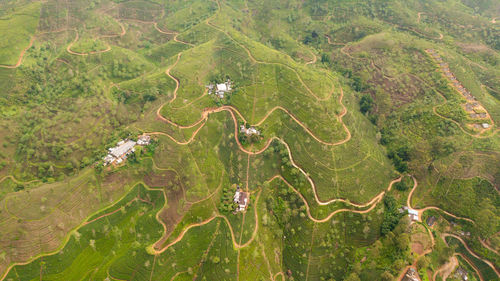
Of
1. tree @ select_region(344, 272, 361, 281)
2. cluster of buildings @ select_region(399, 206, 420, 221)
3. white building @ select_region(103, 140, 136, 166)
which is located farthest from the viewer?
white building @ select_region(103, 140, 136, 166)

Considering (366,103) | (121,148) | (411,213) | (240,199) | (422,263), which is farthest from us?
(366,103)

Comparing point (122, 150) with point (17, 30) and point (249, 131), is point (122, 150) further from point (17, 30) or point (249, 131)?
point (17, 30)

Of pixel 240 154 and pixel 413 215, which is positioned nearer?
pixel 413 215

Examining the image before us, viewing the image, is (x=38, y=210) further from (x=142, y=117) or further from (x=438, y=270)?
(x=438, y=270)

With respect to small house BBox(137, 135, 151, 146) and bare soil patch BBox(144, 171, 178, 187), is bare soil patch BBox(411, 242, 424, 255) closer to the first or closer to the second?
bare soil patch BBox(144, 171, 178, 187)

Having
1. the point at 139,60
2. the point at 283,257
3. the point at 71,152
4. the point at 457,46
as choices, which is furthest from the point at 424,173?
the point at 139,60

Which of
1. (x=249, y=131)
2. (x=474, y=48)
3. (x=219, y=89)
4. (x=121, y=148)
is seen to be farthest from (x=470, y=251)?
(x=121, y=148)

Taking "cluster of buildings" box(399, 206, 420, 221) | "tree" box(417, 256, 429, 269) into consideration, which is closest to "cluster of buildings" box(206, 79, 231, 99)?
"cluster of buildings" box(399, 206, 420, 221)
